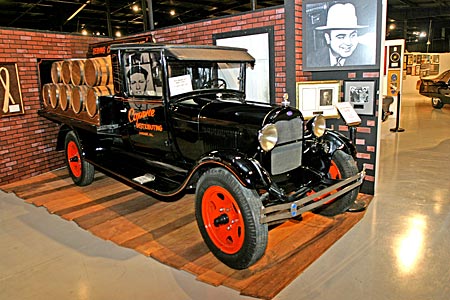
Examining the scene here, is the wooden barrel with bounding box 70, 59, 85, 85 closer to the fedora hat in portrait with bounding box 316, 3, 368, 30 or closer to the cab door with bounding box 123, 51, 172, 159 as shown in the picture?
the cab door with bounding box 123, 51, 172, 159

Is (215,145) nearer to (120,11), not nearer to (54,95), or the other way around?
(54,95)

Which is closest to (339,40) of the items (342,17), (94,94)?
(342,17)

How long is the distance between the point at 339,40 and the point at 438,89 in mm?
9998

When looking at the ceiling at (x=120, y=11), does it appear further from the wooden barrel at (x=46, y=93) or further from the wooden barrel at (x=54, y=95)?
the wooden barrel at (x=54, y=95)

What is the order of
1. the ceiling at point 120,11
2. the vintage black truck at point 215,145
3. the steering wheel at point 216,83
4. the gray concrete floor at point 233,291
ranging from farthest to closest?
the ceiling at point 120,11
the steering wheel at point 216,83
the vintage black truck at point 215,145
the gray concrete floor at point 233,291

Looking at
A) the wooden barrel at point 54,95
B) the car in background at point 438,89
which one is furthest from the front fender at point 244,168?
the car in background at point 438,89

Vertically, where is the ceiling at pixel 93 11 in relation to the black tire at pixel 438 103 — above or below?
above

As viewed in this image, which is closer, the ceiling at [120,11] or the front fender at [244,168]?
the front fender at [244,168]

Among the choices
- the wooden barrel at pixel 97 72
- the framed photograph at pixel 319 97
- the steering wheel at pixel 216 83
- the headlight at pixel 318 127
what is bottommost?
the headlight at pixel 318 127

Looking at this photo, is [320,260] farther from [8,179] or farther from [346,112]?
[8,179]

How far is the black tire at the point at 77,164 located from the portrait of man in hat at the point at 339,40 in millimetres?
3134

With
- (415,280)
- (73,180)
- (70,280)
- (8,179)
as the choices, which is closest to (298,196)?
(415,280)

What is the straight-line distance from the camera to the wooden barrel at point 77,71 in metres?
4.53

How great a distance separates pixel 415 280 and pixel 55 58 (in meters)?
5.59
